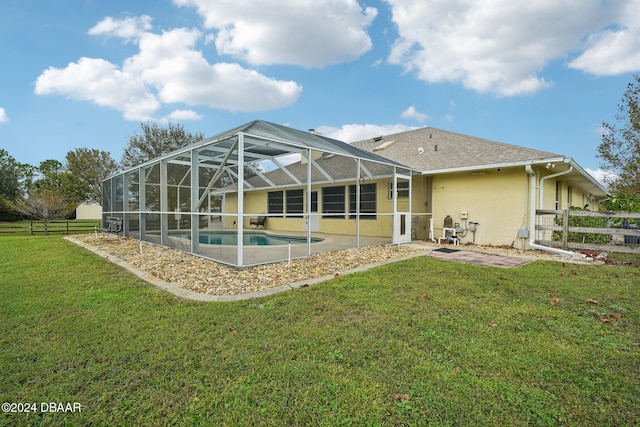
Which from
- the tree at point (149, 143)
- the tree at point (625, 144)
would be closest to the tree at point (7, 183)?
the tree at point (149, 143)

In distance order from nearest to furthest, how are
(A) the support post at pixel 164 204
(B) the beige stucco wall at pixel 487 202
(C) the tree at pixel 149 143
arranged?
(A) the support post at pixel 164 204, (B) the beige stucco wall at pixel 487 202, (C) the tree at pixel 149 143

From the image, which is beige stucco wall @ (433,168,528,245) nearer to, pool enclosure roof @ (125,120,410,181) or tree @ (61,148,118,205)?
pool enclosure roof @ (125,120,410,181)

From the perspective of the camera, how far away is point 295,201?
52.9ft

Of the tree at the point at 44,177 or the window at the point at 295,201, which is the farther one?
the tree at the point at 44,177

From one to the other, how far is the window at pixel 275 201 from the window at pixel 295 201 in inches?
24.5

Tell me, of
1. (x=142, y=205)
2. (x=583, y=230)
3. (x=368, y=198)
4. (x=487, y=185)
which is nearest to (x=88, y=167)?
(x=142, y=205)

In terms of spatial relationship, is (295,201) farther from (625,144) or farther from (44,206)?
(625,144)

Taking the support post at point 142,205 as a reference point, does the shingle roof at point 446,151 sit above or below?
above

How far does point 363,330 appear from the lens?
3.24 meters

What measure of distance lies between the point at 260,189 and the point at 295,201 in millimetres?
2641

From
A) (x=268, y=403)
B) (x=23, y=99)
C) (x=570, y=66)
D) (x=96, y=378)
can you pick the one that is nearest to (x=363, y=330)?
(x=268, y=403)

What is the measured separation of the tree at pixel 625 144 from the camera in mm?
14758

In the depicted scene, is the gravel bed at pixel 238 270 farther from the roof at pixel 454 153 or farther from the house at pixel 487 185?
the roof at pixel 454 153

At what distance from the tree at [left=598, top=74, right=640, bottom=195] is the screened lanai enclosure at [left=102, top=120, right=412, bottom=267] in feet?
44.2
